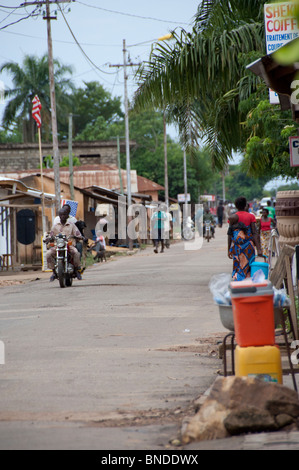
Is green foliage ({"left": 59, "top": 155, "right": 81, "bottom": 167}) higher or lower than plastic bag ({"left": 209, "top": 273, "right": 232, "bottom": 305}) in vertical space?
higher

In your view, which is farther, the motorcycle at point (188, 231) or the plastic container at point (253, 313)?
the motorcycle at point (188, 231)

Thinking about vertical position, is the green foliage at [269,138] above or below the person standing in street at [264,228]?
above

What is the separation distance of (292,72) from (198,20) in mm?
11589

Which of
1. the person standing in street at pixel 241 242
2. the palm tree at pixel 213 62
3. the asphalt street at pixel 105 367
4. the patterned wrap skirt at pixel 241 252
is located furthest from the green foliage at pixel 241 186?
the patterned wrap skirt at pixel 241 252

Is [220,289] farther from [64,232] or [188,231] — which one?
[188,231]

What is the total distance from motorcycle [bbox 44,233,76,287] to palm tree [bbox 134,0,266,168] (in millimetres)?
3409

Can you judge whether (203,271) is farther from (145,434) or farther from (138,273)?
(145,434)

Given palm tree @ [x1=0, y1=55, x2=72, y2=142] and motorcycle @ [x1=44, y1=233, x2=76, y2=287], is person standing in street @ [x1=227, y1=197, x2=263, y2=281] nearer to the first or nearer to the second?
motorcycle @ [x1=44, y1=233, x2=76, y2=287]

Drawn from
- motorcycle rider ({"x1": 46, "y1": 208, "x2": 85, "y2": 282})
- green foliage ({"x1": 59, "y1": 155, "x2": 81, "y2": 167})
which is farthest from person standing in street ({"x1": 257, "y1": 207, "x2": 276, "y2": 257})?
green foliage ({"x1": 59, "y1": 155, "x2": 81, "y2": 167})

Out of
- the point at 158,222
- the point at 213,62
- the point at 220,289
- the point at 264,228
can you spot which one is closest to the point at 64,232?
the point at 213,62

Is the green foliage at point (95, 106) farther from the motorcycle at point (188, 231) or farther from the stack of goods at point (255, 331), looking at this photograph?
the stack of goods at point (255, 331)

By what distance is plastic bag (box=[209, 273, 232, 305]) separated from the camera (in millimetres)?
6691

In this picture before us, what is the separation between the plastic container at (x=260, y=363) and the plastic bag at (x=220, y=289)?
0.68 m

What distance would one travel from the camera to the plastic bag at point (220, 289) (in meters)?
6.69
